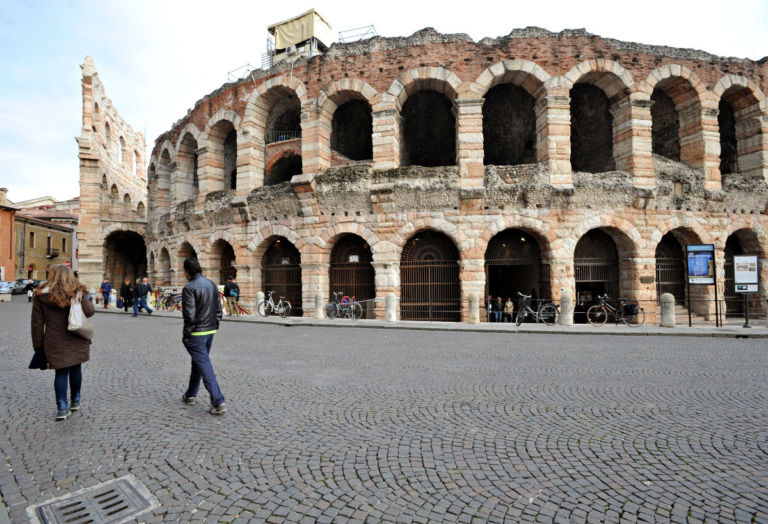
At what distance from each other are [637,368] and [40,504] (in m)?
7.20

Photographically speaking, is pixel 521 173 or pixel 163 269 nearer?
pixel 521 173

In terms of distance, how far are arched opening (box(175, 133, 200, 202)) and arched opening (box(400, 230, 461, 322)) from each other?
12.7 meters

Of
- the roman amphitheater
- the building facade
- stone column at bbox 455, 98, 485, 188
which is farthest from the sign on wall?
the building facade

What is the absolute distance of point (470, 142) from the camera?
1338 centimetres

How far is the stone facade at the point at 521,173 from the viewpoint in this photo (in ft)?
43.6

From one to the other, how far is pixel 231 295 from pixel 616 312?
1377 centimetres

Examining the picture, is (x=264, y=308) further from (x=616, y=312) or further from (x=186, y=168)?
(x=616, y=312)

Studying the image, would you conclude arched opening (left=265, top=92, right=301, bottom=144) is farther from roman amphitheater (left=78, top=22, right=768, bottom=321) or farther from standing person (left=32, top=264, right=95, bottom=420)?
standing person (left=32, top=264, right=95, bottom=420)

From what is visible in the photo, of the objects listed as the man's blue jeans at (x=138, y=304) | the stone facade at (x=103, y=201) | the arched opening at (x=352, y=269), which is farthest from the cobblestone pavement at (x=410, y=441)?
the stone facade at (x=103, y=201)

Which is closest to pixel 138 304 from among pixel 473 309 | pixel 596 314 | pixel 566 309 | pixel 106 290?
pixel 106 290

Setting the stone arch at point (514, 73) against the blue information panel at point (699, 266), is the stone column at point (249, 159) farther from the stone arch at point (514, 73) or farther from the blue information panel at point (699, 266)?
the blue information panel at point (699, 266)

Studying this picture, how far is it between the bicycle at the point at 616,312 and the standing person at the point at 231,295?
12.5m

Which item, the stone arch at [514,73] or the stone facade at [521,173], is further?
the stone arch at [514,73]

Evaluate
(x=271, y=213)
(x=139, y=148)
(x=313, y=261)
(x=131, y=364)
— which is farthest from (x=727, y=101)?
(x=139, y=148)
